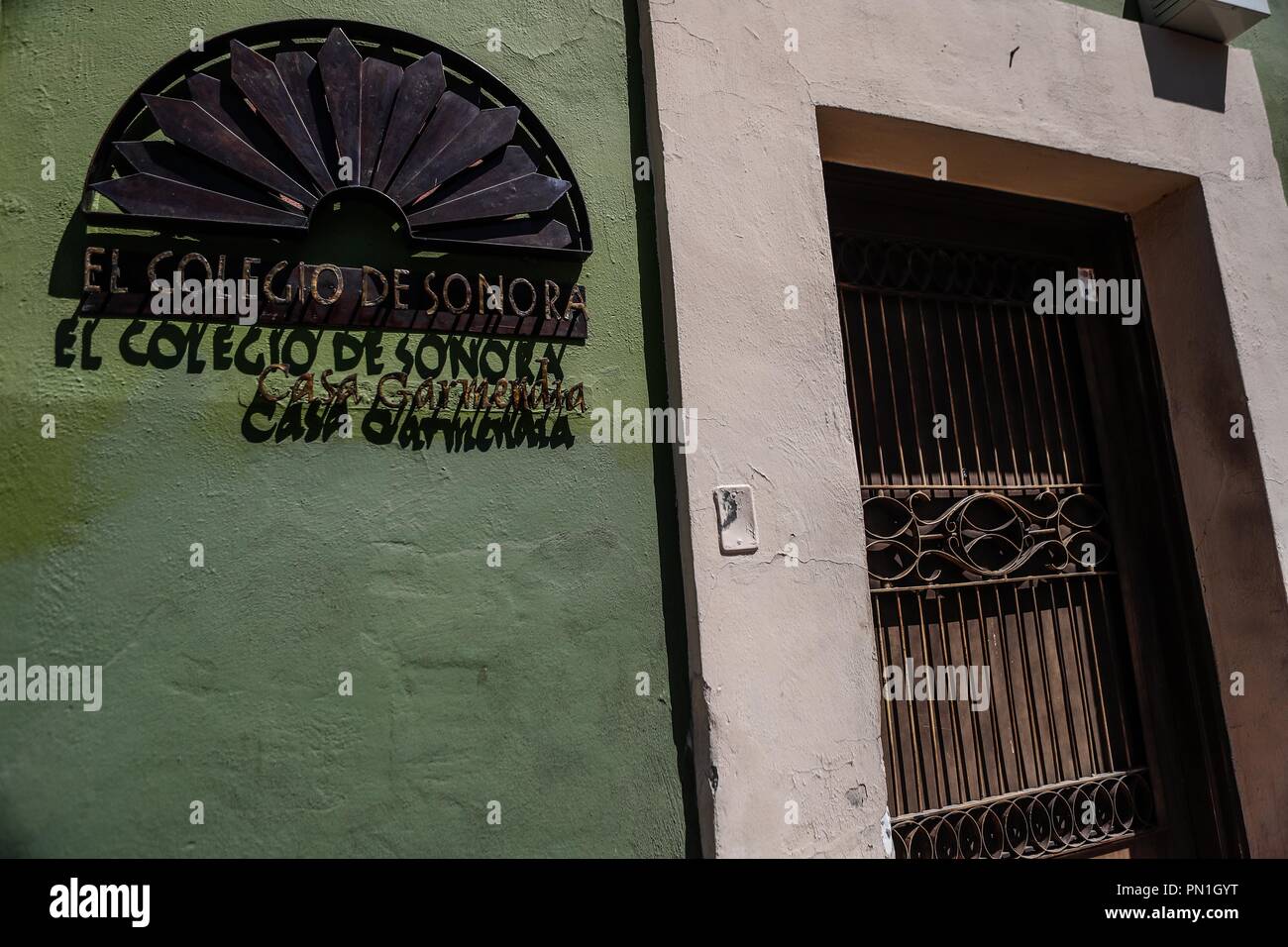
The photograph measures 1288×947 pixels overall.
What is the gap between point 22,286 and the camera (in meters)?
2.08

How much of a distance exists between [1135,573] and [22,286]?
4.02 meters

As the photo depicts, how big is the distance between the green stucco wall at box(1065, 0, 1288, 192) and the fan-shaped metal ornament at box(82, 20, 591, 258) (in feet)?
11.3

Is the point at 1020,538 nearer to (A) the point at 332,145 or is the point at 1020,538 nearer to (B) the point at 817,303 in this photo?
(B) the point at 817,303

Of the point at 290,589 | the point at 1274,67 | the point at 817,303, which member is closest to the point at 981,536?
the point at 817,303

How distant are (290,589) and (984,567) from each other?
2501 mm

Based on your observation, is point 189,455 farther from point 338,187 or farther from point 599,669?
point 599,669

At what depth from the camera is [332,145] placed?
2.37 metres

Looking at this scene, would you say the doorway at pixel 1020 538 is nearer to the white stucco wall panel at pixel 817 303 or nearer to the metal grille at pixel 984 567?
the metal grille at pixel 984 567

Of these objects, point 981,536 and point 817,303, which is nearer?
point 817,303

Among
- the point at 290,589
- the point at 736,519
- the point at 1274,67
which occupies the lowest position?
the point at 290,589

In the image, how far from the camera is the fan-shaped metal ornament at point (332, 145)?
2.21 m

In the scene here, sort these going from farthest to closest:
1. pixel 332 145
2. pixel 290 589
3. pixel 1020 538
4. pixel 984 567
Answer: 1. pixel 1020 538
2. pixel 984 567
3. pixel 332 145
4. pixel 290 589

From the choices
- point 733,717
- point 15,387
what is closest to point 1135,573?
point 733,717

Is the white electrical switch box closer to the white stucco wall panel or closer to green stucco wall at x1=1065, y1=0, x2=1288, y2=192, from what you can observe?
the white stucco wall panel
